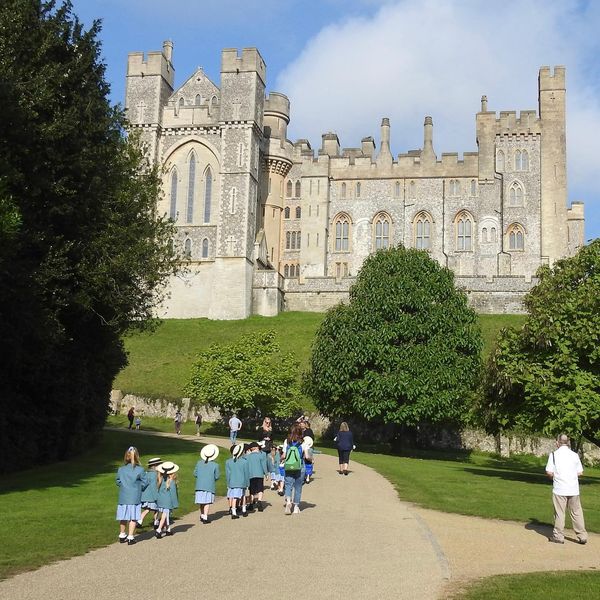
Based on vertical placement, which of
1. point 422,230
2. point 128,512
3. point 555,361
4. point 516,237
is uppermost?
point 422,230

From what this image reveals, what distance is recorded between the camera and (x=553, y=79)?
74.6 meters

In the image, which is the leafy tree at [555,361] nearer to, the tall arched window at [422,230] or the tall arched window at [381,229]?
the tall arched window at [422,230]

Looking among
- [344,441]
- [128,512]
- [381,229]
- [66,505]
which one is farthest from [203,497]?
[381,229]

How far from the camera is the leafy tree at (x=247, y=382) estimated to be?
1542 inches

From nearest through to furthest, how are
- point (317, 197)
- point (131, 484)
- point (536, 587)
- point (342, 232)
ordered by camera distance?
point (536, 587) → point (131, 484) → point (317, 197) → point (342, 232)

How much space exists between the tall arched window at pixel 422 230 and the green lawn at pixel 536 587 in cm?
6712

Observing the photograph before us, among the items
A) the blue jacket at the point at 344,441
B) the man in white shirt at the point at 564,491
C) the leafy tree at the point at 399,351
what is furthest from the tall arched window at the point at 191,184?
the man in white shirt at the point at 564,491

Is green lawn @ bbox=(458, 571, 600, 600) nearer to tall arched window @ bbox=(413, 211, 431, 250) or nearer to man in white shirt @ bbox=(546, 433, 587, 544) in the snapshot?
man in white shirt @ bbox=(546, 433, 587, 544)

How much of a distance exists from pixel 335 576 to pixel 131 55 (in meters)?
68.2

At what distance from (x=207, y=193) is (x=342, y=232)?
1581cm

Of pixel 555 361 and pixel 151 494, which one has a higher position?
pixel 555 361

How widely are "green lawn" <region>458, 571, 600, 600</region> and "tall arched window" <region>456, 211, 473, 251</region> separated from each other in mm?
66106

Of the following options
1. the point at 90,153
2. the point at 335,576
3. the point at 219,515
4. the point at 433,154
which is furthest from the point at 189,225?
the point at 335,576

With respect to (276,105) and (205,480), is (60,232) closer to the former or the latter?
(205,480)
